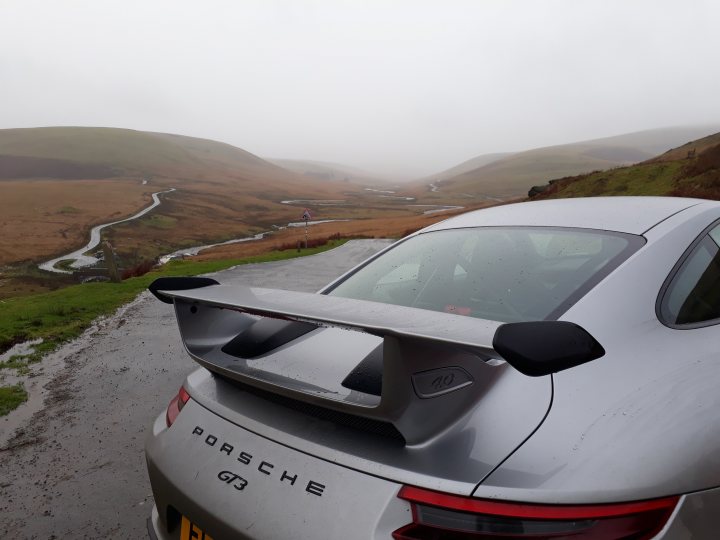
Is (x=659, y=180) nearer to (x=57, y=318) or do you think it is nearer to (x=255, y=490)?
(x=57, y=318)

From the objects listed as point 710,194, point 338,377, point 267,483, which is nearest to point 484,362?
point 338,377

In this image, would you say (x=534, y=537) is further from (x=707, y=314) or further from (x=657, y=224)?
(x=657, y=224)

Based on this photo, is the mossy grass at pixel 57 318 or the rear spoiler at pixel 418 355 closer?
the rear spoiler at pixel 418 355

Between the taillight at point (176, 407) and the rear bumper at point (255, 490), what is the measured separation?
3.9 inches

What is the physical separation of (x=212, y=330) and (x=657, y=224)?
6.17 ft

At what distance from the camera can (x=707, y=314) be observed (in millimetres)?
1903

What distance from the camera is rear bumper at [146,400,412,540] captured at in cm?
124

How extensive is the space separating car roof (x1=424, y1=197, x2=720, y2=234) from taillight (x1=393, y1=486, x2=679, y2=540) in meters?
1.25

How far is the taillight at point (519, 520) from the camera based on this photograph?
1.14 m

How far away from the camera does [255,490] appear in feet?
4.64

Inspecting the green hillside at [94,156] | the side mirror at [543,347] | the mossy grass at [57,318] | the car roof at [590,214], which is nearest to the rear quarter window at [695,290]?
the car roof at [590,214]

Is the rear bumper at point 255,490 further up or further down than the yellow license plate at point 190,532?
further up

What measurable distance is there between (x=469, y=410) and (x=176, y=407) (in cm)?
123

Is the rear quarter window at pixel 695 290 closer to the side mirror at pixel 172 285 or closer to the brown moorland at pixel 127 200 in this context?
the side mirror at pixel 172 285
